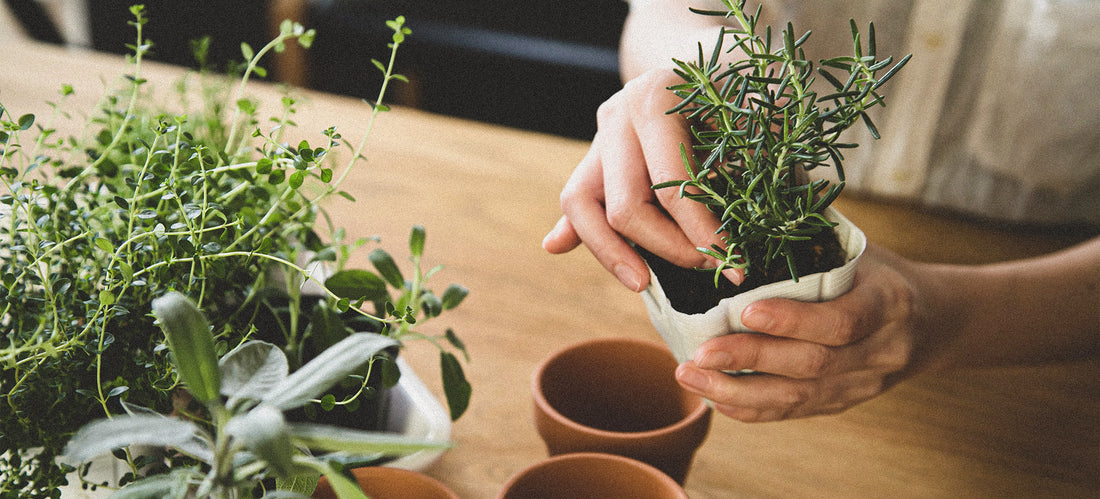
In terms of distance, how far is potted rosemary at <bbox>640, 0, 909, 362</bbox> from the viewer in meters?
0.46

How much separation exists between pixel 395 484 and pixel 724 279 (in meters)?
0.28

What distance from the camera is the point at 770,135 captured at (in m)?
0.47

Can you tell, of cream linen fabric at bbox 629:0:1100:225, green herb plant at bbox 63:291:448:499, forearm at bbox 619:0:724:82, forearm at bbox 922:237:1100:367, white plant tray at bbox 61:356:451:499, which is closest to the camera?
green herb plant at bbox 63:291:448:499

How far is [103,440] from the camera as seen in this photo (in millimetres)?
298

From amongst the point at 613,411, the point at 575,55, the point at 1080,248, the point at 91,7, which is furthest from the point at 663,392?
the point at 91,7

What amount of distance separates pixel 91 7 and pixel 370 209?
2033 millimetres

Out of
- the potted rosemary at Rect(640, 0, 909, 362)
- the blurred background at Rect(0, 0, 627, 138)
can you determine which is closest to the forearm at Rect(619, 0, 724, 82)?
the potted rosemary at Rect(640, 0, 909, 362)

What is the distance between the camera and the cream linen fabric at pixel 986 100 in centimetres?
117

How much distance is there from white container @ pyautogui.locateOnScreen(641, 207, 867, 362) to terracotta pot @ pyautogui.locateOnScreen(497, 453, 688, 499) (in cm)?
10

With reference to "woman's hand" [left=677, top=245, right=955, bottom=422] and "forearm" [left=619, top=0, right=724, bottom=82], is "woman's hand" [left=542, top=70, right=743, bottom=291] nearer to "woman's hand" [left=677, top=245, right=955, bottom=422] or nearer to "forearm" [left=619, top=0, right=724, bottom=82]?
"woman's hand" [left=677, top=245, right=955, bottom=422]

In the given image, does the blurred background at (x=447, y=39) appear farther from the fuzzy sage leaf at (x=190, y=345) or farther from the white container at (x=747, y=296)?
the fuzzy sage leaf at (x=190, y=345)

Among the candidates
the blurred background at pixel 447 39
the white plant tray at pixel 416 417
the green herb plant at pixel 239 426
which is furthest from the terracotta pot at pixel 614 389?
the blurred background at pixel 447 39

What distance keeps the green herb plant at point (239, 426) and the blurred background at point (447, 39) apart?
2.15m

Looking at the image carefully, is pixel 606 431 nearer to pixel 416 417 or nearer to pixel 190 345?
pixel 416 417
